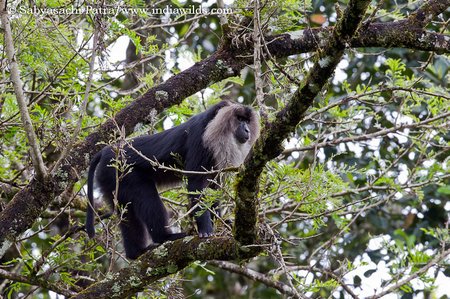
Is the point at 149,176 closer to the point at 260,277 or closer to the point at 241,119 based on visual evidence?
the point at 241,119

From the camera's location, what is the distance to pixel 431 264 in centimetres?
651

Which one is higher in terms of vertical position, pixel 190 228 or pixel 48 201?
pixel 48 201

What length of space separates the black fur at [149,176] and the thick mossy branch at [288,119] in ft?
7.25

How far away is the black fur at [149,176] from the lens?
652 centimetres

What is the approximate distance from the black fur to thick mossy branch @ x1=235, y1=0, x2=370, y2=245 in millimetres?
2210

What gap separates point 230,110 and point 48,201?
2.14 m

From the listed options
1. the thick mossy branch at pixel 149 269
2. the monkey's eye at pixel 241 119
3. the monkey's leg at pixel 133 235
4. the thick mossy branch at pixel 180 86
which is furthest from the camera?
the monkey's eye at pixel 241 119

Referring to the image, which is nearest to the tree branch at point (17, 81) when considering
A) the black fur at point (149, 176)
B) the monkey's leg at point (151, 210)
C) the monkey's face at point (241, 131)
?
the black fur at point (149, 176)

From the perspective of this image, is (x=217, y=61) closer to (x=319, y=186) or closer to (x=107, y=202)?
(x=319, y=186)

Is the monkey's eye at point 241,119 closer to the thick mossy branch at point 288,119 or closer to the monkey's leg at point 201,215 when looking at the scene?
the monkey's leg at point 201,215

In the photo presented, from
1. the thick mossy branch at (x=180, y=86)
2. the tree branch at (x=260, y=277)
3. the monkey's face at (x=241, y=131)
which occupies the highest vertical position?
the thick mossy branch at (x=180, y=86)

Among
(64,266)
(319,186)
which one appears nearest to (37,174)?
(64,266)

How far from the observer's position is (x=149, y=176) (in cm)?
686

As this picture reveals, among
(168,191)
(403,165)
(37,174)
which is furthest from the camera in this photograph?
(403,165)
